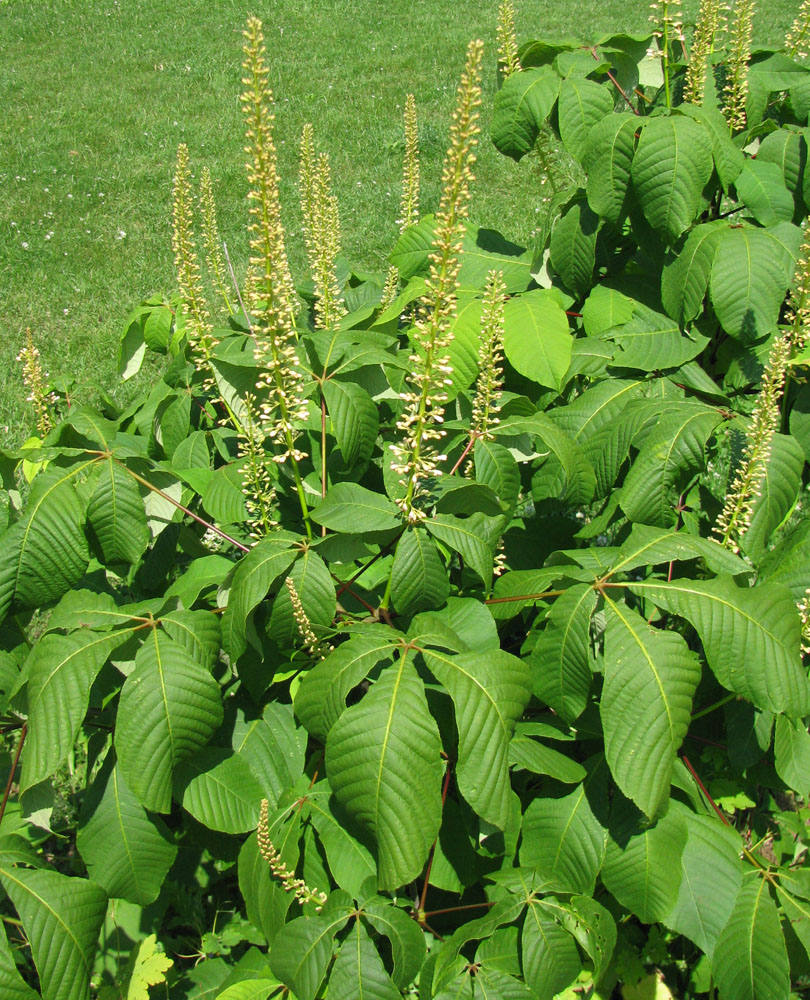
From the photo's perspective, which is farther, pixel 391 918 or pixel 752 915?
pixel 752 915

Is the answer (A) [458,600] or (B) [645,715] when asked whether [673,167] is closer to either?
(A) [458,600]

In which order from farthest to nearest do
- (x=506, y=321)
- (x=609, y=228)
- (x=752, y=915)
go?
1. (x=609, y=228)
2. (x=506, y=321)
3. (x=752, y=915)

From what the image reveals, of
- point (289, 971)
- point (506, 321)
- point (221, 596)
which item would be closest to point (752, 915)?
point (289, 971)

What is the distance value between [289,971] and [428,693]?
67 cm

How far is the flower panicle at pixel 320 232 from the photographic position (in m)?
2.66

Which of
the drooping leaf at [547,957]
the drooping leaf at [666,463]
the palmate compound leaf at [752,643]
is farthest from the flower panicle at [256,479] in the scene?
the drooping leaf at [547,957]

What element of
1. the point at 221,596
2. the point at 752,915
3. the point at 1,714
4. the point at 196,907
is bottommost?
the point at 196,907

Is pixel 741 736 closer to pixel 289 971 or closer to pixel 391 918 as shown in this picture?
pixel 391 918

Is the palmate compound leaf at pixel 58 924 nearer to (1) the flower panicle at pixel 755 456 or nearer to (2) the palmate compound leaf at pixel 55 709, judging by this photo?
(2) the palmate compound leaf at pixel 55 709

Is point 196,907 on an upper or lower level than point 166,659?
lower

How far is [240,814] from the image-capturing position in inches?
82.9

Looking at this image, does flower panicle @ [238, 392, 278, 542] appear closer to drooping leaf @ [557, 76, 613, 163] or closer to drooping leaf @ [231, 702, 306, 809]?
drooping leaf @ [231, 702, 306, 809]

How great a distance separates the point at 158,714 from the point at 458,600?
0.80m

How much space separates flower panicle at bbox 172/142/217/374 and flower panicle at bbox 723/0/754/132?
178 centimetres
